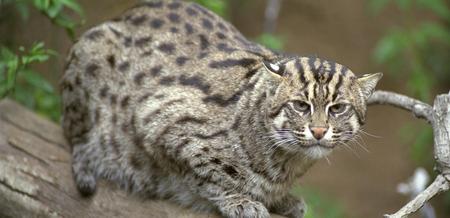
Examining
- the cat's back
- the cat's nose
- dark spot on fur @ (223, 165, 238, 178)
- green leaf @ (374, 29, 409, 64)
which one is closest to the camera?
the cat's nose

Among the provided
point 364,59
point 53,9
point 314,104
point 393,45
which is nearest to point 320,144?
point 314,104

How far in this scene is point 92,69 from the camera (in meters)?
6.42

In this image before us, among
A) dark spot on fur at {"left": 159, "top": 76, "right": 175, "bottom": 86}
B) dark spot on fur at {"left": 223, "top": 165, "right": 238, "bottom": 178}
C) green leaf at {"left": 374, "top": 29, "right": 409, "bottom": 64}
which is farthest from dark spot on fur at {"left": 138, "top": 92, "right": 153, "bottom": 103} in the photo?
green leaf at {"left": 374, "top": 29, "right": 409, "bottom": 64}

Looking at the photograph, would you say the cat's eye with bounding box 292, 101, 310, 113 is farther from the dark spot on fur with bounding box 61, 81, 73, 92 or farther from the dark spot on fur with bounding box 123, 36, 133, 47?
the dark spot on fur with bounding box 61, 81, 73, 92

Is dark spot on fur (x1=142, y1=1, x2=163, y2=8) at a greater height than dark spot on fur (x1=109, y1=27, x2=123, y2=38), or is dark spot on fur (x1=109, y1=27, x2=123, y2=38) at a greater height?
dark spot on fur (x1=142, y1=1, x2=163, y2=8)

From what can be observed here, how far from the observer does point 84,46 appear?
6.48 m

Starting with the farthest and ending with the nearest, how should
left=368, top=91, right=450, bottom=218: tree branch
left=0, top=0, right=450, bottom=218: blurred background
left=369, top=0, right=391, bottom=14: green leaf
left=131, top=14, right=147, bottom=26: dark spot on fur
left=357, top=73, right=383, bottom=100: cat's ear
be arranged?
left=0, top=0, right=450, bottom=218: blurred background, left=369, top=0, right=391, bottom=14: green leaf, left=131, top=14, right=147, bottom=26: dark spot on fur, left=357, top=73, right=383, bottom=100: cat's ear, left=368, top=91, right=450, bottom=218: tree branch

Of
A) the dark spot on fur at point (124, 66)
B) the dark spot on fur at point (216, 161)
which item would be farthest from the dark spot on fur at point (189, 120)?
the dark spot on fur at point (124, 66)

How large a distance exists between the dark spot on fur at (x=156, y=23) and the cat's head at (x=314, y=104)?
4.08 ft

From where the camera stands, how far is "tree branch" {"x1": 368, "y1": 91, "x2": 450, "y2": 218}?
505cm

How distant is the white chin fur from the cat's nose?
10cm

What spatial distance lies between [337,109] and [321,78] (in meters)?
0.21

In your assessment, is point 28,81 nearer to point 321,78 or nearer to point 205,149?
point 205,149

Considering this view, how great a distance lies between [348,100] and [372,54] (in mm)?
5492
